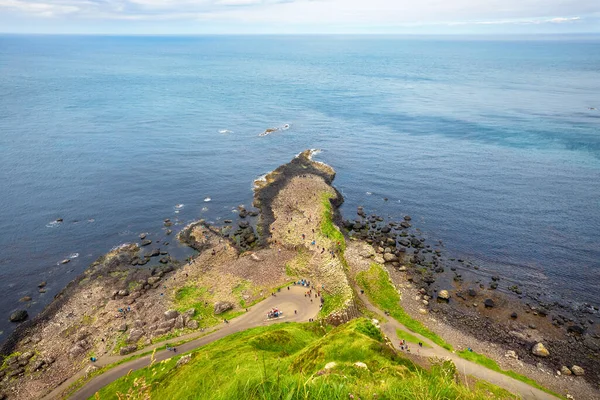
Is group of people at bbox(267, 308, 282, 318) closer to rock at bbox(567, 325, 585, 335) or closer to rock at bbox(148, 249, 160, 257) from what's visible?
rock at bbox(148, 249, 160, 257)

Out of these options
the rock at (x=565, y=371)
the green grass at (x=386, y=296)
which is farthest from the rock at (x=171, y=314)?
the rock at (x=565, y=371)

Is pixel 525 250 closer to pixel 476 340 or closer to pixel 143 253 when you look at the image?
pixel 476 340

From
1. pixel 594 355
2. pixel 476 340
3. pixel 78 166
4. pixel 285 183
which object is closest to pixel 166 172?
pixel 78 166

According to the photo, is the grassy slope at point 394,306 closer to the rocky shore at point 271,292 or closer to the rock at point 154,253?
the rocky shore at point 271,292

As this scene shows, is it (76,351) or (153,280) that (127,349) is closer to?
(76,351)

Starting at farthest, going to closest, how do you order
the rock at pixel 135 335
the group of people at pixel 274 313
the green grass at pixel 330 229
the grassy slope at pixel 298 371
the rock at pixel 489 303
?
the green grass at pixel 330 229
the rock at pixel 489 303
the group of people at pixel 274 313
the rock at pixel 135 335
the grassy slope at pixel 298 371

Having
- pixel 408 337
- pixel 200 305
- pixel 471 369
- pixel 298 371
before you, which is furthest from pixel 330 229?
pixel 298 371

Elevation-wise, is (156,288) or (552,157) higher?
(552,157)
